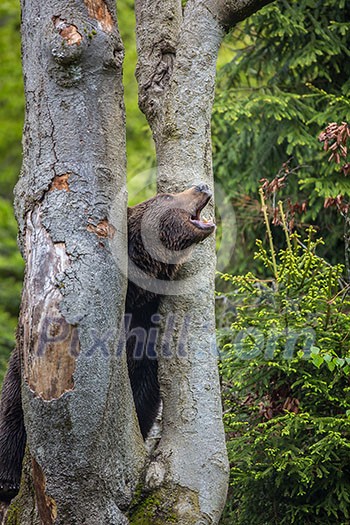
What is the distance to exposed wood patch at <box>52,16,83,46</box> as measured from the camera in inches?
140

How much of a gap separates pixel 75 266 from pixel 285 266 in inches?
69.0

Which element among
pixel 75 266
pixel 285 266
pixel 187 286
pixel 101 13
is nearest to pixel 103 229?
pixel 75 266

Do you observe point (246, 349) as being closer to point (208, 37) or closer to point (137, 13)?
point (208, 37)

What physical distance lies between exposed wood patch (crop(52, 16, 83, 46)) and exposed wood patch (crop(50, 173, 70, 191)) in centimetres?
61

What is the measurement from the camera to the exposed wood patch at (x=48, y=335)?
3.34 m

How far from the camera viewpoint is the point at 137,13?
4961mm

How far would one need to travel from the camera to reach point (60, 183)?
358 cm

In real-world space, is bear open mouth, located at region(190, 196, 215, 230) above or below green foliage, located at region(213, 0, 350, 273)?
below

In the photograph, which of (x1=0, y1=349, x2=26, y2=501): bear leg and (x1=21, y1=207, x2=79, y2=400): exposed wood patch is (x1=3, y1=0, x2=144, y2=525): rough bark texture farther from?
(x1=0, y1=349, x2=26, y2=501): bear leg

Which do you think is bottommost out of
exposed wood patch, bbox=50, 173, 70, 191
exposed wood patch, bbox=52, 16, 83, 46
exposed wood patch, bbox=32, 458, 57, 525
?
exposed wood patch, bbox=32, 458, 57, 525

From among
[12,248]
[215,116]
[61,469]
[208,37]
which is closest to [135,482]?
[61,469]

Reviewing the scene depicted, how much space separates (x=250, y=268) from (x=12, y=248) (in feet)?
25.6

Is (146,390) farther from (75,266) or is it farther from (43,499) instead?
(75,266)

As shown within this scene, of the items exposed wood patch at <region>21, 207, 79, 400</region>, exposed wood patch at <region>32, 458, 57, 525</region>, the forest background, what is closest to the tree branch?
the forest background
